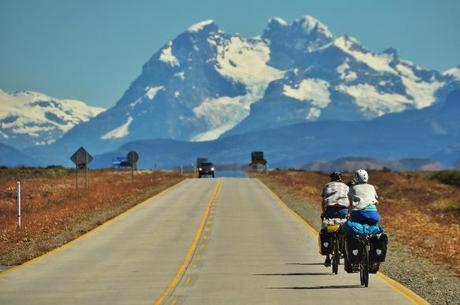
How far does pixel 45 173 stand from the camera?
120 meters

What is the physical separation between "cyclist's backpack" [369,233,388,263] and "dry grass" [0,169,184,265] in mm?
11279

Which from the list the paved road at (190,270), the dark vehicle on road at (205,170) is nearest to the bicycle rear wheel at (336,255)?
the paved road at (190,270)

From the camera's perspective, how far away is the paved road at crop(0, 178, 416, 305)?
62.6 feet

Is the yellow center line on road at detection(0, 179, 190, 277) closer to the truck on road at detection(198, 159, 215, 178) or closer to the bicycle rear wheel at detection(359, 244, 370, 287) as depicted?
the bicycle rear wheel at detection(359, 244, 370, 287)

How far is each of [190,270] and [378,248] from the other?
6.02m

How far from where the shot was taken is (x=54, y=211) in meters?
52.7

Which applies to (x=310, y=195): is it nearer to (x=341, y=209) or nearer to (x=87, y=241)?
(x=87, y=241)

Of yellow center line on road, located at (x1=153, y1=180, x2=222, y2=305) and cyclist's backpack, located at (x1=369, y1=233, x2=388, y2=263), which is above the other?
cyclist's backpack, located at (x1=369, y1=233, x2=388, y2=263)

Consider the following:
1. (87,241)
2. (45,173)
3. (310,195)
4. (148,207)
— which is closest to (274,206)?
(148,207)

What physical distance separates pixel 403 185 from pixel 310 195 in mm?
26877

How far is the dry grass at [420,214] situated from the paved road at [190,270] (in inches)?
139

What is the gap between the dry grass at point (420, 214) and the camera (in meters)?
32.0

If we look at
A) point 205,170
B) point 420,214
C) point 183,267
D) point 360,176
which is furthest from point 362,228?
point 205,170

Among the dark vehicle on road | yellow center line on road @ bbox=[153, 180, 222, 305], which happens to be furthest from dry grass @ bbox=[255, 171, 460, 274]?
the dark vehicle on road
